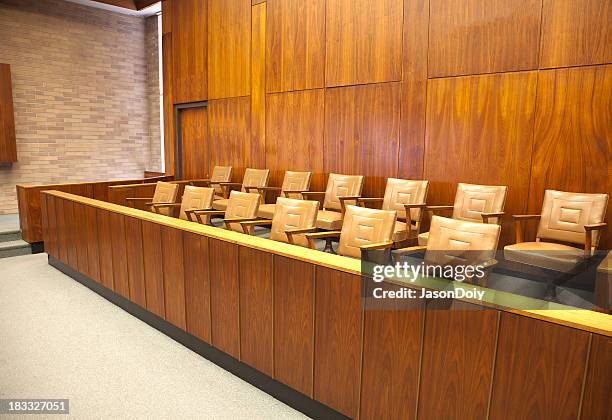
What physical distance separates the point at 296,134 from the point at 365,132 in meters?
1.02

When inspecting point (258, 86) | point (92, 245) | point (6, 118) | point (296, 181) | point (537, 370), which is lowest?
point (92, 245)

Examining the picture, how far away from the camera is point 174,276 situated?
2.86m

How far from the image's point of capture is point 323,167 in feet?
17.4

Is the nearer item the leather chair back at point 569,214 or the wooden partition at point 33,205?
the leather chair back at point 569,214

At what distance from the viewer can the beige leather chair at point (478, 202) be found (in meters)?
3.68

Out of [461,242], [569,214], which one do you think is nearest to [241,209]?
[461,242]

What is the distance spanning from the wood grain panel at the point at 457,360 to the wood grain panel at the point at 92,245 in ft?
10.1

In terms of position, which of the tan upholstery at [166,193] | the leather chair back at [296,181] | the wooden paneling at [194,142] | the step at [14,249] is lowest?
the step at [14,249]

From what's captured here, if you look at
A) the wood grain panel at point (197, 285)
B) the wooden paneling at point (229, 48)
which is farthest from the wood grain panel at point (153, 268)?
the wooden paneling at point (229, 48)

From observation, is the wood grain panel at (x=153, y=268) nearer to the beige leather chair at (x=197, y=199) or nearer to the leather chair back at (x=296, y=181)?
the beige leather chair at (x=197, y=199)

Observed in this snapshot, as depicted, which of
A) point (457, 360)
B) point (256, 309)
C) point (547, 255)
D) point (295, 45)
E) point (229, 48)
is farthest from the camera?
point (229, 48)

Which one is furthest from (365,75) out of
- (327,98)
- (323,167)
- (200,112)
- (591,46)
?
(200,112)

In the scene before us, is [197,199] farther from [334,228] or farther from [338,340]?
[338,340]

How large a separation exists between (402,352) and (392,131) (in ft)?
10.6
